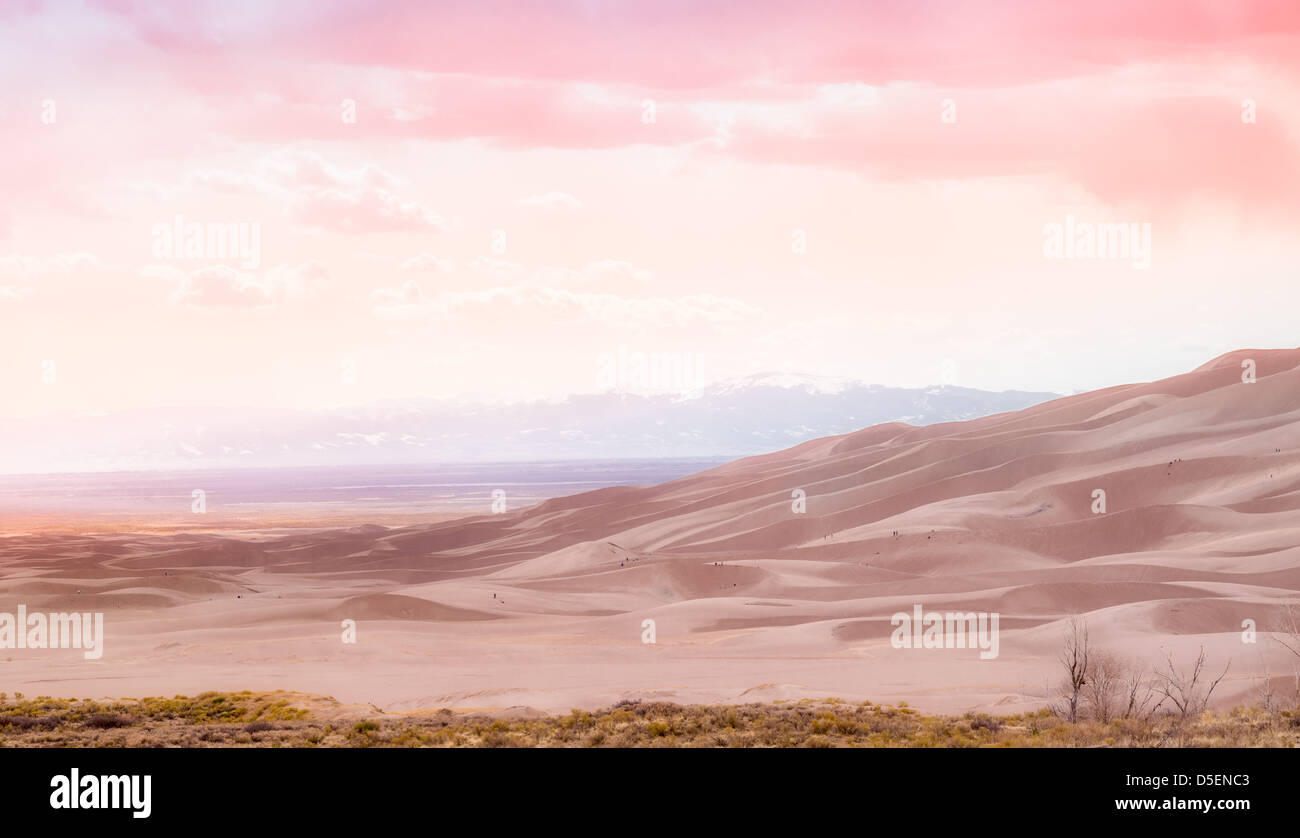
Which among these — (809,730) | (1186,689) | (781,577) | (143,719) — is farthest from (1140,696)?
(781,577)

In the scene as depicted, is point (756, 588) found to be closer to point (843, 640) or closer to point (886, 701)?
point (843, 640)

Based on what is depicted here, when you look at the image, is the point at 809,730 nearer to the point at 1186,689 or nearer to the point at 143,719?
the point at 1186,689

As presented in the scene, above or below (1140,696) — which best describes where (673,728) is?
above

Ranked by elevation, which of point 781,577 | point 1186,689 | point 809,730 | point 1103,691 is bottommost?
point 1186,689

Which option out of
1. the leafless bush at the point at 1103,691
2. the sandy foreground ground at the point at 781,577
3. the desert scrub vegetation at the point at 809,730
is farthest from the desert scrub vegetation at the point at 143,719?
the leafless bush at the point at 1103,691
